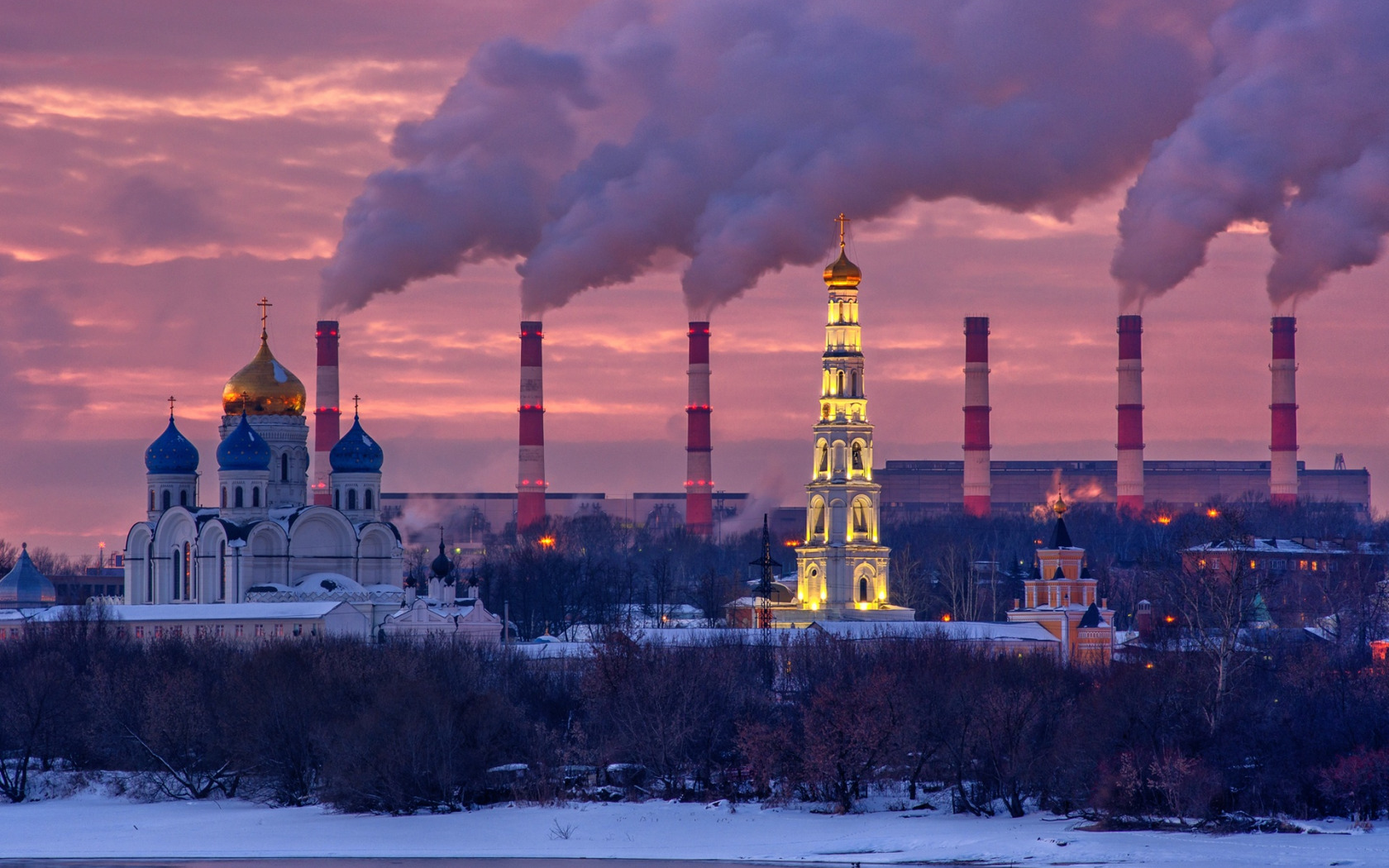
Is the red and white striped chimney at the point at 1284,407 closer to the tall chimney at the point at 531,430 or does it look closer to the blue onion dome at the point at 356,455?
the tall chimney at the point at 531,430

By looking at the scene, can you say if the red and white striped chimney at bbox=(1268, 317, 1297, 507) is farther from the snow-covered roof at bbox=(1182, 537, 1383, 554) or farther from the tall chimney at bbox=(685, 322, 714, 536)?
the tall chimney at bbox=(685, 322, 714, 536)

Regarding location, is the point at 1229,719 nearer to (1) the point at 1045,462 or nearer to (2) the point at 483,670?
(2) the point at 483,670

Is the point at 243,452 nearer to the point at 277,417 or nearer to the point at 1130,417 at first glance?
the point at 277,417

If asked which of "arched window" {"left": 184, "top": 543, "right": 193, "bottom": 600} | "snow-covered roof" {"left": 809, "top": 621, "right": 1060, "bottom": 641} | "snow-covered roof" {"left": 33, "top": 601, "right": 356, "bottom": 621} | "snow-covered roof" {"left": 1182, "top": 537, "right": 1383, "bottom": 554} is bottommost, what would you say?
"snow-covered roof" {"left": 809, "top": 621, "right": 1060, "bottom": 641}

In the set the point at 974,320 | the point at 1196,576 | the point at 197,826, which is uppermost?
the point at 974,320

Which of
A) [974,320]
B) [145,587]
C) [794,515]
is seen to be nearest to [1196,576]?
[145,587]

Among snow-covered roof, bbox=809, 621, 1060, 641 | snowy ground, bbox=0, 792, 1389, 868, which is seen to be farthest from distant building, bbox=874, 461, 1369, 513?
snowy ground, bbox=0, 792, 1389, 868
